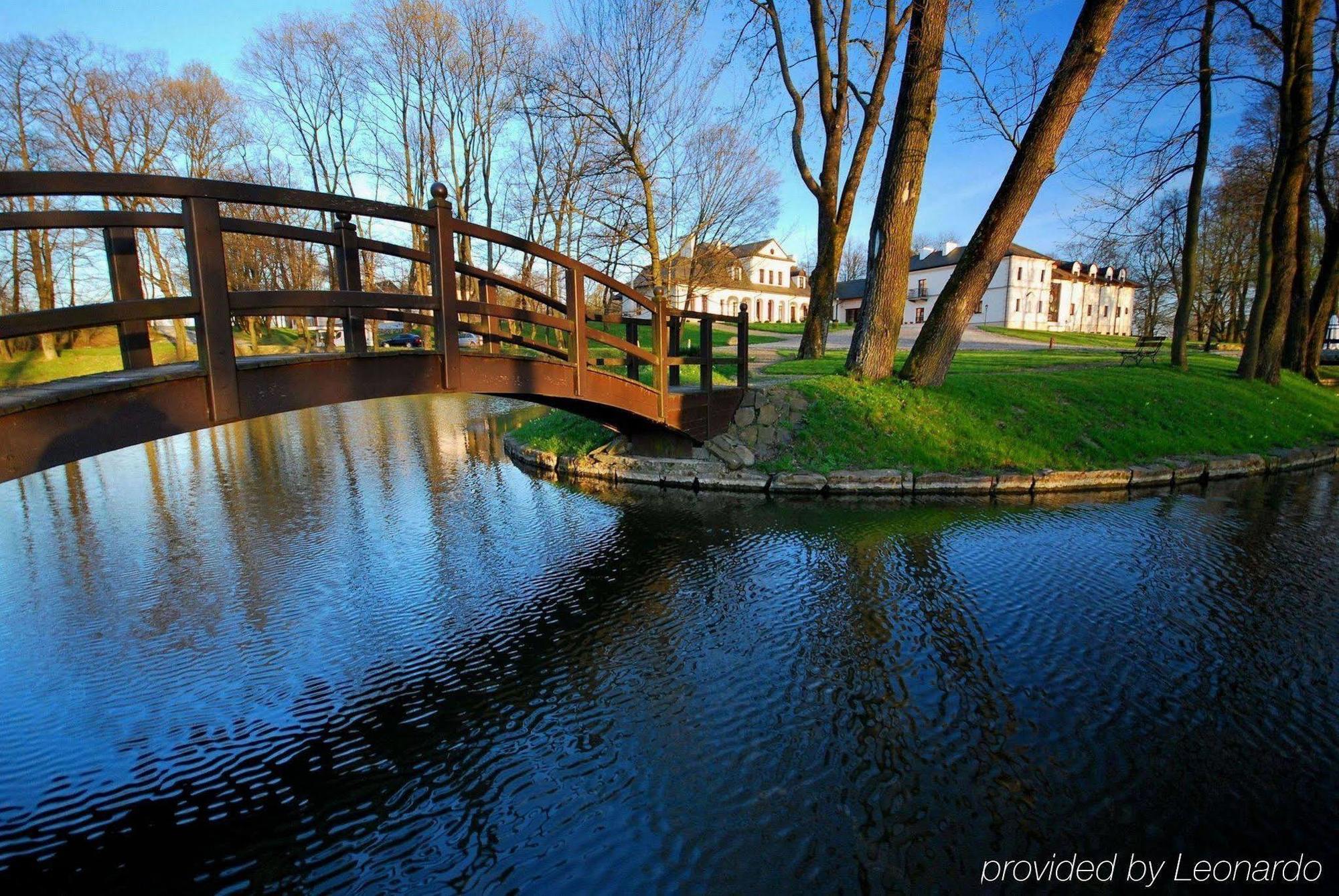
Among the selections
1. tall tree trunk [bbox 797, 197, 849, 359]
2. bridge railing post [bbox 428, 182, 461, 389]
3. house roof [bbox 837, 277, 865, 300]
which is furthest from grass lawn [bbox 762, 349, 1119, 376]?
house roof [bbox 837, 277, 865, 300]

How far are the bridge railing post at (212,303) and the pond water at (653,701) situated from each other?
1952mm

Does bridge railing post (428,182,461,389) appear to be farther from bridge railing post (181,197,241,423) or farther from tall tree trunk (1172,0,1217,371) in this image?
tall tree trunk (1172,0,1217,371)

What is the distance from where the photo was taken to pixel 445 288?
5.66 m

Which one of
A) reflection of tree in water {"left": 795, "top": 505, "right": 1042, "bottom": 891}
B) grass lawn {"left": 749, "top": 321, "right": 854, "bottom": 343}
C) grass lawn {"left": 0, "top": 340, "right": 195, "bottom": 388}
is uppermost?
grass lawn {"left": 749, "top": 321, "right": 854, "bottom": 343}

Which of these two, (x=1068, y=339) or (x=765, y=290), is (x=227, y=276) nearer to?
(x=1068, y=339)

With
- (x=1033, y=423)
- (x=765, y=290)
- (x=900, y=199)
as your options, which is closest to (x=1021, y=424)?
(x=1033, y=423)

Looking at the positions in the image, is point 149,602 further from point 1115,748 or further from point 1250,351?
point 1250,351

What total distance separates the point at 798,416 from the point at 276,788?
8.88 m

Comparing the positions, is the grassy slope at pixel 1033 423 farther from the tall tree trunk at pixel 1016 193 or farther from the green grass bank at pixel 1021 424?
the tall tree trunk at pixel 1016 193

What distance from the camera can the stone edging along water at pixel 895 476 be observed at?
32.4ft

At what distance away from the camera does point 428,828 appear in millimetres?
3244

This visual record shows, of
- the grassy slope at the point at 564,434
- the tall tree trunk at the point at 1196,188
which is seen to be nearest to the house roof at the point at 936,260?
the tall tree trunk at the point at 1196,188

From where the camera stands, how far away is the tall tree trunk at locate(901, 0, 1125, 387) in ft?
32.2

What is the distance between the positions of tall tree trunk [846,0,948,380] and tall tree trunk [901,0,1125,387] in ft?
2.19
